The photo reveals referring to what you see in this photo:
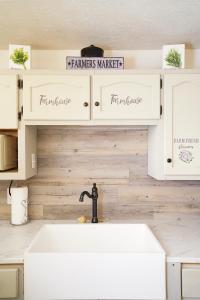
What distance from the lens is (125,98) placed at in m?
1.69

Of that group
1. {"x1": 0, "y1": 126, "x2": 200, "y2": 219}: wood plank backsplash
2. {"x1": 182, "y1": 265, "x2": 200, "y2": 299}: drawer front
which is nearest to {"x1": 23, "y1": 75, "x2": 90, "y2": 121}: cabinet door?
{"x1": 0, "y1": 126, "x2": 200, "y2": 219}: wood plank backsplash

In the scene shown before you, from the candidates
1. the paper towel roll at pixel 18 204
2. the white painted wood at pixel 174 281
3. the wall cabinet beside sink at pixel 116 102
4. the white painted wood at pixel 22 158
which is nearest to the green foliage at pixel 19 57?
the wall cabinet beside sink at pixel 116 102

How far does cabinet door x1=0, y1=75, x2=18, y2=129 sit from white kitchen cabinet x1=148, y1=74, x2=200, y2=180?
1.01 metres

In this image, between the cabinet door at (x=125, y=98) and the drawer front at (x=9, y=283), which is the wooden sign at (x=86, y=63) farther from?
the drawer front at (x=9, y=283)

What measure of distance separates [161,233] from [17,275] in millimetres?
942

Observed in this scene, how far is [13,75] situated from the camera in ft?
5.53

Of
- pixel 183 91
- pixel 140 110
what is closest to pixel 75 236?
pixel 140 110

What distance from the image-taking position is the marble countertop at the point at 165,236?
1.36 meters

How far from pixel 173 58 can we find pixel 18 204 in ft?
5.10

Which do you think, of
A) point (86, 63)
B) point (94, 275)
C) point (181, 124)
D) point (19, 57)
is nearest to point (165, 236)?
point (94, 275)

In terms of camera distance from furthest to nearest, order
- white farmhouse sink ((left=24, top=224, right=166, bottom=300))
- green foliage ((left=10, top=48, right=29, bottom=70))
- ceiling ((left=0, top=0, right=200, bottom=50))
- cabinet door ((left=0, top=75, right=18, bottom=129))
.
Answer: green foliage ((left=10, top=48, right=29, bottom=70)) < cabinet door ((left=0, top=75, right=18, bottom=129)) < ceiling ((left=0, top=0, right=200, bottom=50)) < white farmhouse sink ((left=24, top=224, right=166, bottom=300))

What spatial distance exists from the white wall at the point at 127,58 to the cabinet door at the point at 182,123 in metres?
0.44

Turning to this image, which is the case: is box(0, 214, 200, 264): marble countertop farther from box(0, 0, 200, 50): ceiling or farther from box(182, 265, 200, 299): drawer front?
box(0, 0, 200, 50): ceiling

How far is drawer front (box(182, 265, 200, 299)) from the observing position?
134 centimetres
